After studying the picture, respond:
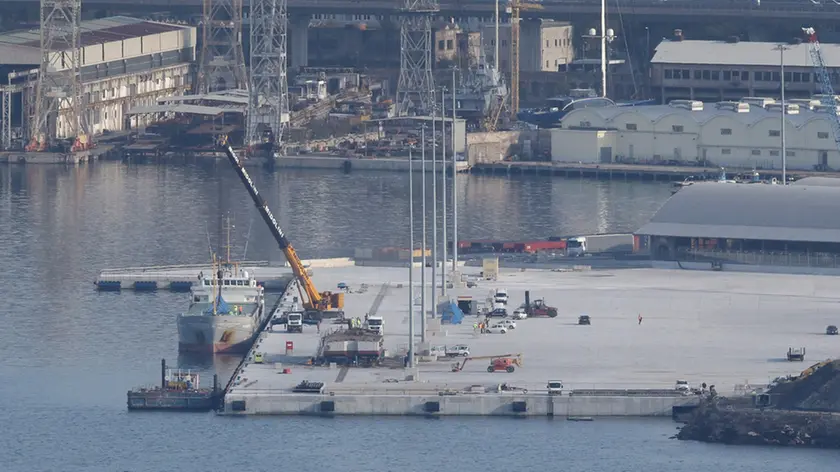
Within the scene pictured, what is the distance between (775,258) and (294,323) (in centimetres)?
863

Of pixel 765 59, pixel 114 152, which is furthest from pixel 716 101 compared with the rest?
pixel 114 152

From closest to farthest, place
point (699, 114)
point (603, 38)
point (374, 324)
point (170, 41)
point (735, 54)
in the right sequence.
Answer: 1. point (374, 324)
2. point (699, 114)
3. point (735, 54)
4. point (603, 38)
5. point (170, 41)

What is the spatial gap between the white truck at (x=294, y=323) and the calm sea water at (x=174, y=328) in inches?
39.3

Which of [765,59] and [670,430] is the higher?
[765,59]

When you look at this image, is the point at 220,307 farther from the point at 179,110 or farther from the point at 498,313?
the point at 179,110

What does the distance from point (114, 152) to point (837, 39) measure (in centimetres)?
1932

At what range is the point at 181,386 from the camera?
3344cm

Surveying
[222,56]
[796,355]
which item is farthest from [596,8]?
[796,355]

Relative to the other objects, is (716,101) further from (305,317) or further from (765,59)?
(305,317)

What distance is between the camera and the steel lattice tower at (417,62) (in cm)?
6756

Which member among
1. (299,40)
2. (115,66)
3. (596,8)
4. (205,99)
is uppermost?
(596,8)

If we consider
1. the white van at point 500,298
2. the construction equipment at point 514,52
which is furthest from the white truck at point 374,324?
the construction equipment at point 514,52

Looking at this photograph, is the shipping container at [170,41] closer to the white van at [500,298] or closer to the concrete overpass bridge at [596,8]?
the concrete overpass bridge at [596,8]

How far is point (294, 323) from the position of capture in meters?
Result: 36.9
